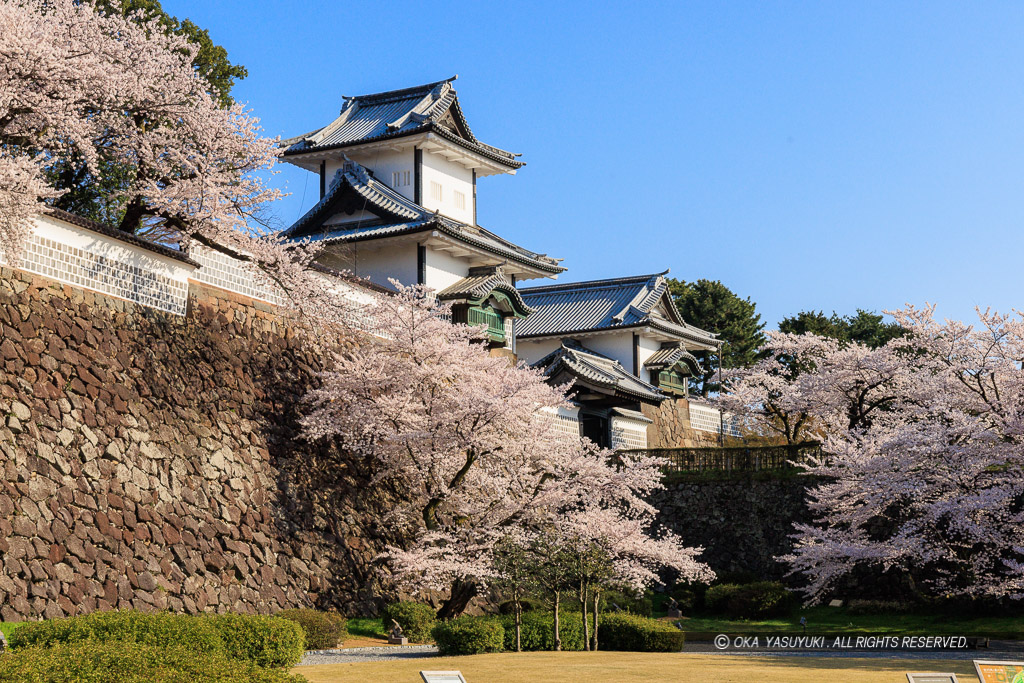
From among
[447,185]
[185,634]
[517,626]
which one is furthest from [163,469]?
[447,185]

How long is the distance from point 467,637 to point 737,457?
60.6 feet

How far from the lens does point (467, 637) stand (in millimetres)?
18219

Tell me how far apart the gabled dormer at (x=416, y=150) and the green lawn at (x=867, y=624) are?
17.0 metres

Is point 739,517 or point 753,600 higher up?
point 739,517

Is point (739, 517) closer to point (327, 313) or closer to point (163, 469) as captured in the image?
point (327, 313)

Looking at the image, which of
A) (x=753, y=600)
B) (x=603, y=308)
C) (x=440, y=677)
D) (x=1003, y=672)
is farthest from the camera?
(x=603, y=308)

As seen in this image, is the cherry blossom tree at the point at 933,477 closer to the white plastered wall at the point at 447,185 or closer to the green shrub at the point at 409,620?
the green shrub at the point at 409,620

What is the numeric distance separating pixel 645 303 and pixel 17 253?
1284 inches

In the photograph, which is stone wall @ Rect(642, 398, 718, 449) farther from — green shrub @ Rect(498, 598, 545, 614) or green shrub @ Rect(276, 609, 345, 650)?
green shrub @ Rect(276, 609, 345, 650)

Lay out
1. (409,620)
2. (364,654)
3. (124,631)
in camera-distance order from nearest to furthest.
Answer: (124,631), (364,654), (409,620)

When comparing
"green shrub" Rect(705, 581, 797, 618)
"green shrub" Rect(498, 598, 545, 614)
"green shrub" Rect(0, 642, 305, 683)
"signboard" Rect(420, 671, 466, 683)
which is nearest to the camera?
"signboard" Rect(420, 671, 466, 683)

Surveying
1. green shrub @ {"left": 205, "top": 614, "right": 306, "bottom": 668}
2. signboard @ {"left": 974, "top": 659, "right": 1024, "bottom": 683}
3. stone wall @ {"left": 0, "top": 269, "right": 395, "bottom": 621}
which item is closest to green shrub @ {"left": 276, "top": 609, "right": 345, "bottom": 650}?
stone wall @ {"left": 0, "top": 269, "right": 395, "bottom": 621}

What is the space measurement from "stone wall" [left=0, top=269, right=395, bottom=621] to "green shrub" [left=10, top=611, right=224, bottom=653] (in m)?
2.63

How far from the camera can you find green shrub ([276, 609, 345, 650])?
19109 millimetres
